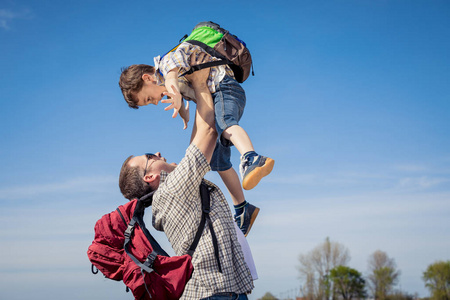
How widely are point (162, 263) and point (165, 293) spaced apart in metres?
0.20

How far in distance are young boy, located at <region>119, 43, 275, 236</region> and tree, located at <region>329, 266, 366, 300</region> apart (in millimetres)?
77442

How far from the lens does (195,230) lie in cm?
300

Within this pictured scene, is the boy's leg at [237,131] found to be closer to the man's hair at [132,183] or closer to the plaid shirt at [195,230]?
the plaid shirt at [195,230]

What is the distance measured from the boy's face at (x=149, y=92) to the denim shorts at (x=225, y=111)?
62 cm

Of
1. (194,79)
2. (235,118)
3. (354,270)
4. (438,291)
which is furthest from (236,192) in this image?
(354,270)

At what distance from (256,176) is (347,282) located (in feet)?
265

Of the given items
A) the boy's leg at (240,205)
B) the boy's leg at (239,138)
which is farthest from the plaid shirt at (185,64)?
the boy's leg at (240,205)

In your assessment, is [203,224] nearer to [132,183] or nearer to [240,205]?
[132,183]

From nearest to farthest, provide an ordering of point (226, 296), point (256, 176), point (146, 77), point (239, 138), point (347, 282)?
point (226, 296)
point (256, 176)
point (239, 138)
point (146, 77)
point (347, 282)

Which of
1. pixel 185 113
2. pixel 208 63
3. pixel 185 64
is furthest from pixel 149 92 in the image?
pixel 208 63

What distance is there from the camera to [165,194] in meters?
3.03

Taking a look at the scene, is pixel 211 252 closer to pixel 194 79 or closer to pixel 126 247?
pixel 126 247

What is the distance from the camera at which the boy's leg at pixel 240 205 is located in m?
4.20

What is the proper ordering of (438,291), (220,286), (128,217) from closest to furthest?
(220,286), (128,217), (438,291)
